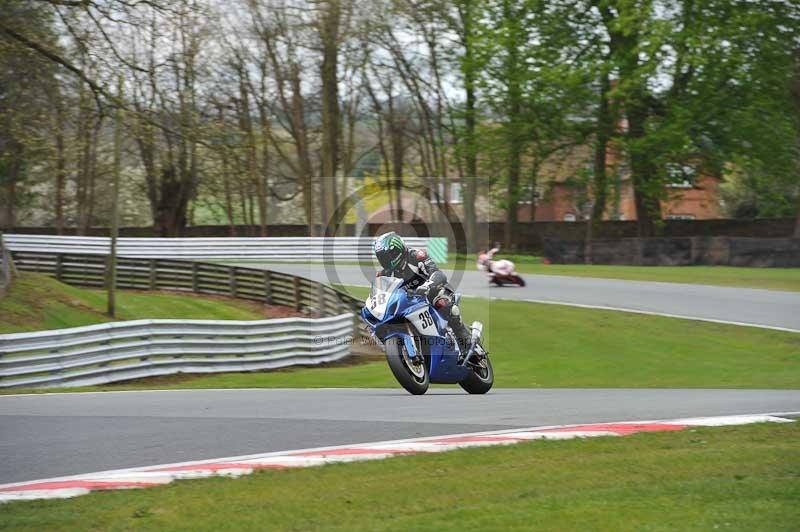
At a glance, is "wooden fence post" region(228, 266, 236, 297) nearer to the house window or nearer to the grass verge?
the grass verge

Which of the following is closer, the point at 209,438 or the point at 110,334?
the point at 209,438

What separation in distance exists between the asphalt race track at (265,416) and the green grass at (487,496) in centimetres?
103

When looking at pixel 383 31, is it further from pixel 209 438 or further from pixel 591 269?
pixel 209 438

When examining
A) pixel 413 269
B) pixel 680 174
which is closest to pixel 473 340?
pixel 413 269

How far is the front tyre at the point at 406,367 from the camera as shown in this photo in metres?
10.2

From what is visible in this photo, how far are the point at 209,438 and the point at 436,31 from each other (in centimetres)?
3877

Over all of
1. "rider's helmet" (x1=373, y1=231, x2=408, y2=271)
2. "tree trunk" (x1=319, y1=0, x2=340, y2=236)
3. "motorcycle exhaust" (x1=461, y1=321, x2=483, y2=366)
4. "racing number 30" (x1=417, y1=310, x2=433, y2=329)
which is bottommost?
"motorcycle exhaust" (x1=461, y1=321, x2=483, y2=366)

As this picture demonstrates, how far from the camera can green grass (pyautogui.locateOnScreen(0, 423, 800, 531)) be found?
17.5 ft

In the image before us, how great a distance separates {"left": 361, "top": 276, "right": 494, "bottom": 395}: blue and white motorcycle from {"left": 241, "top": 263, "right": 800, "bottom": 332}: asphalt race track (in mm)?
10987

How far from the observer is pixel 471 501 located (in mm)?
5863

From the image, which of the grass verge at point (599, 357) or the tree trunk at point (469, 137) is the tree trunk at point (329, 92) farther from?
the grass verge at point (599, 357)

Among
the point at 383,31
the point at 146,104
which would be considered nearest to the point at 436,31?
the point at 383,31

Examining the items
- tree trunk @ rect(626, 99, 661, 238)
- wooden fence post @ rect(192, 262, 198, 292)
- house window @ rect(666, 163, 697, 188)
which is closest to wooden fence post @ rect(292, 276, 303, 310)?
wooden fence post @ rect(192, 262, 198, 292)

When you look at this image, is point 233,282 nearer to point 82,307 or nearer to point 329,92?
point 82,307
